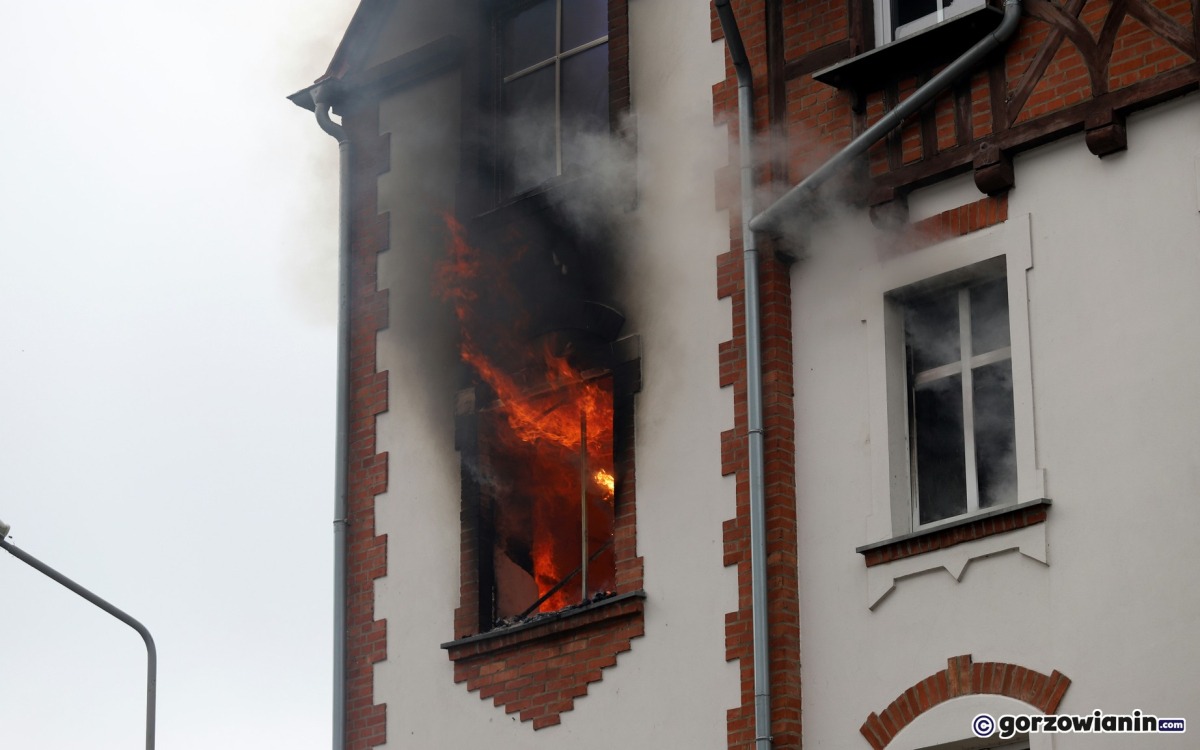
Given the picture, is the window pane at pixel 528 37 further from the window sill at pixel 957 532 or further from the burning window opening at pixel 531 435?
the window sill at pixel 957 532

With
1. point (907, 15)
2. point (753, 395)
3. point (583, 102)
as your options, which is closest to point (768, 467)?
point (753, 395)

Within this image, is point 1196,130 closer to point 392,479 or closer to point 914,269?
point 914,269

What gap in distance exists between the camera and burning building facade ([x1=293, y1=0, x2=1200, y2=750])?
12312 millimetres

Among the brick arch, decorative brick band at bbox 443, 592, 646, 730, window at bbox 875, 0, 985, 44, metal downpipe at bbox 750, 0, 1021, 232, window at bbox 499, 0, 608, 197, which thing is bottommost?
the brick arch

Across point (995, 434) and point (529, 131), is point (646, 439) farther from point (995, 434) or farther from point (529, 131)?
point (529, 131)

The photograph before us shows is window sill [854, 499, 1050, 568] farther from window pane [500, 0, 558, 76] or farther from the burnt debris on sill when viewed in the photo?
window pane [500, 0, 558, 76]

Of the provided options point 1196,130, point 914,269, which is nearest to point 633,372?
point 914,269

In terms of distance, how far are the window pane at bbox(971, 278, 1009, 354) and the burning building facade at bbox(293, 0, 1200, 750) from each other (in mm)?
27

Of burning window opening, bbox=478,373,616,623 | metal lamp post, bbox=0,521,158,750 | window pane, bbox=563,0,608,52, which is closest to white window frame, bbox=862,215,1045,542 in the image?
burning window opening, bbox=478,373,616,623

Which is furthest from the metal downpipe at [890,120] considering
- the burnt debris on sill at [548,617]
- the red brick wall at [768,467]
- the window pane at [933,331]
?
the burnt debris on sill at [548,617]

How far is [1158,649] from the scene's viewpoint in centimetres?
1162

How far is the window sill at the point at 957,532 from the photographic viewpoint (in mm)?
12402

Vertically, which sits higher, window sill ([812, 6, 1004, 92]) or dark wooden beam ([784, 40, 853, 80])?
dark wooden beam ([784, 40, 853, 80])

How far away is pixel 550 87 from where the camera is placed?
1641cm
